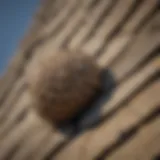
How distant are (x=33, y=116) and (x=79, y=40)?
9.7 inches

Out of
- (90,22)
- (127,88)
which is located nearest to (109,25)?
(90,22)

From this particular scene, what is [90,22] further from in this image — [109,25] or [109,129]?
[109,129]

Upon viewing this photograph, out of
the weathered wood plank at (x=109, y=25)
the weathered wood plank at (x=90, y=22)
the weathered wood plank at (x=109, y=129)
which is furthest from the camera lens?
the weathered wood plank at (x=90, y=22)

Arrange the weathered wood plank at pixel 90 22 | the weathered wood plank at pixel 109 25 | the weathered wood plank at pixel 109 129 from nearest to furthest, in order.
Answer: the weathered wood plank at pixel 109 129, the weathered wood plank at pixel 109 25, the weathered wood plank at pixel 90 22

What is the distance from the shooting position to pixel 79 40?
45.7 inches

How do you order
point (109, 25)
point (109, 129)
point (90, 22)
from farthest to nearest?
point (90, 22), point (109, 25), point (109, 129)

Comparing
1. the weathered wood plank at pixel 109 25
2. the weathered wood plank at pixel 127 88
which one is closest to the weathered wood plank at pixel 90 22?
the weathered wood plank at pixel 109 25

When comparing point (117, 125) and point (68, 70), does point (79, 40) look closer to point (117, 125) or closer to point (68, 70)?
point (68, 70)

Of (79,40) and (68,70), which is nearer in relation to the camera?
(68,70)

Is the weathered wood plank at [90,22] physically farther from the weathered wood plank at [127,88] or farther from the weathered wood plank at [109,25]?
the weathered wood plank at [127,88]

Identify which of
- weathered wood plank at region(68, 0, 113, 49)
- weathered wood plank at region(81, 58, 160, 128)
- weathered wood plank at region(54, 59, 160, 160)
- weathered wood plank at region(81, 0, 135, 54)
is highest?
weathered wood plank at region(68, 0, 113, 49)

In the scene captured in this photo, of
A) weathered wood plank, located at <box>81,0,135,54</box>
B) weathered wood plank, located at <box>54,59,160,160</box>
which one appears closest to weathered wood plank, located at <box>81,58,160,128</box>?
weathered wood plank, located at <box>54,59,160,160</box>

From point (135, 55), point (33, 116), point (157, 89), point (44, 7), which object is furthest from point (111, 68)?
point (44, 7)

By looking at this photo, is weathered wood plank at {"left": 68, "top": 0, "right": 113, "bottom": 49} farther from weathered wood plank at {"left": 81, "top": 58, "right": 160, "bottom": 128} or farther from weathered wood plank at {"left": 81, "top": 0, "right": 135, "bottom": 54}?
weathered wood plank at {"left": 81, "top": 58, "right": 160, "bottom": 128}
